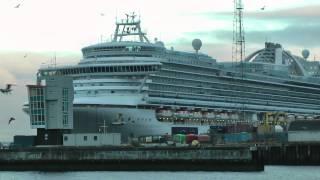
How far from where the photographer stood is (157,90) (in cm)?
11506

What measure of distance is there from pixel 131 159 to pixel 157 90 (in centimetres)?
3597

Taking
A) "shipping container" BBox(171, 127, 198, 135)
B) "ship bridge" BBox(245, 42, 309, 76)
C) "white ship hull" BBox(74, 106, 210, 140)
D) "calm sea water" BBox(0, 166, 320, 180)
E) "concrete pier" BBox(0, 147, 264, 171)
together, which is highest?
"ship bridge" BBox(245, 42, 309, 76)

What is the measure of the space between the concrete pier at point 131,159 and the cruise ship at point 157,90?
19487mm

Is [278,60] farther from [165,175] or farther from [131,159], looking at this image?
[165,175]

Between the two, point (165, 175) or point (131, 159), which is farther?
point (131, 159)

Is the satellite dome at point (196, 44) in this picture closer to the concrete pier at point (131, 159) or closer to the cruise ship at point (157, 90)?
the cruise ship at point (157, 90)

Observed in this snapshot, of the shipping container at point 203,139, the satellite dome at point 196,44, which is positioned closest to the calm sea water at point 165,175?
the shipping container at point 203,139

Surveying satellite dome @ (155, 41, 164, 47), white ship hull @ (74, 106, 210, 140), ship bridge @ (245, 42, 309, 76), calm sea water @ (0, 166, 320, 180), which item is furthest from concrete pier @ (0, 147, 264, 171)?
ship bridge @ (245, 42, 309, 76)

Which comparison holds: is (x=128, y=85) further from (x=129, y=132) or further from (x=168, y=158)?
(x=168, y=158)

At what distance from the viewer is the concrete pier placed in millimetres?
76312

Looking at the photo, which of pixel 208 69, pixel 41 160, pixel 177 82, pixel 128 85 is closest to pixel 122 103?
pixel 128 85

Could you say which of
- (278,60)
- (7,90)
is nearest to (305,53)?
(278,60)

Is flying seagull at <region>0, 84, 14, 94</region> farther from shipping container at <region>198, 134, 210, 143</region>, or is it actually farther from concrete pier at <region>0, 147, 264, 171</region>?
shipping container at <region>198, 134, 210, 143</region>

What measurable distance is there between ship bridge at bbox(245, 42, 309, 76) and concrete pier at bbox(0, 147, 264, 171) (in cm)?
7014
